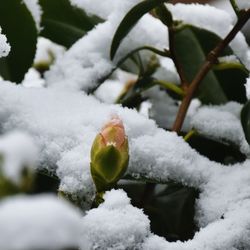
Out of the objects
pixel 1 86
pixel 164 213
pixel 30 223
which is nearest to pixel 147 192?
pixel 164 213

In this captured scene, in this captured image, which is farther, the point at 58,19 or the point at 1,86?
the point at 58,19

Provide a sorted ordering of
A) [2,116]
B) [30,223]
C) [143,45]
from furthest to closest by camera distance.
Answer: [143,45] < [2,116] < [30,223]

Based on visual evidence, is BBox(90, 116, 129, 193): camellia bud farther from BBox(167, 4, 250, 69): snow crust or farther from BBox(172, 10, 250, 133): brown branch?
BBox(167, 4, 250, 69): snow crust

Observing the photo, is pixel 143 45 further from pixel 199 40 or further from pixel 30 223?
pixel 30 223

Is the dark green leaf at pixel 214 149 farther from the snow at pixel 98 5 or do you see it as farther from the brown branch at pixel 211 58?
the snow at pixel 98 5

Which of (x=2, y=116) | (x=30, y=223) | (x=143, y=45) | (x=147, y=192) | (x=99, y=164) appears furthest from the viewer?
(x=143, y=45)

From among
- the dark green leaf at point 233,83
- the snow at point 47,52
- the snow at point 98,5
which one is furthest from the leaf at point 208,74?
the snow at point 47,52
